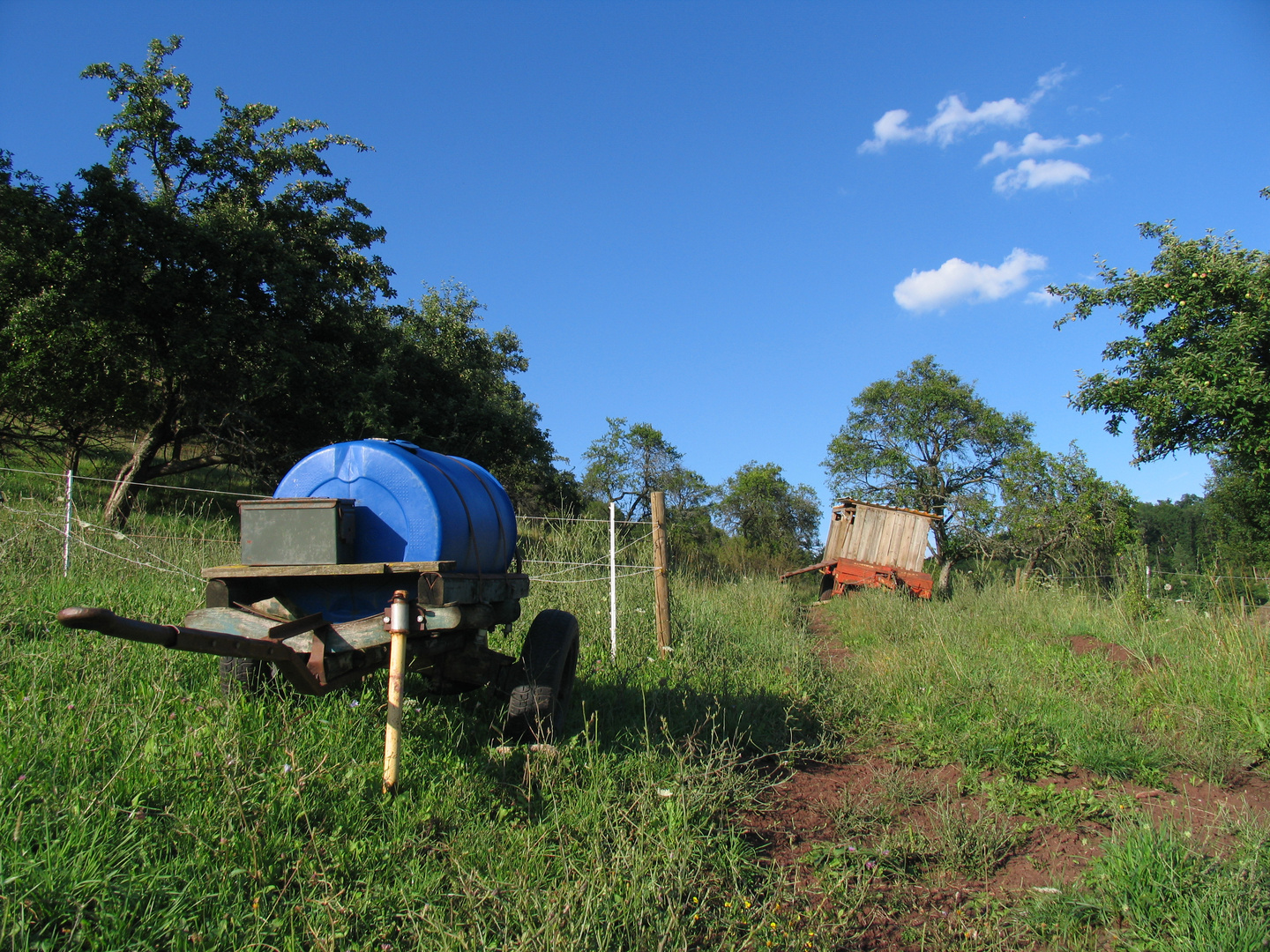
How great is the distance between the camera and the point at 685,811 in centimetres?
358

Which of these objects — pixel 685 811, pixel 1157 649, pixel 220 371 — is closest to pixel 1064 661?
pixel 1157 649

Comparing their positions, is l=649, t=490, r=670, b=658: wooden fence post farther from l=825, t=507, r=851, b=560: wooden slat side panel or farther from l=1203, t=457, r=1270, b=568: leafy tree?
l=825, t=507, r=851, b=560: wooden slat side panel

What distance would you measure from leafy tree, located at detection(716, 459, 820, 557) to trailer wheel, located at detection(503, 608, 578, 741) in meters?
29.3

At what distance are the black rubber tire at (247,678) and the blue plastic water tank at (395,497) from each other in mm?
952

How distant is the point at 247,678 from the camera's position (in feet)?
12.5

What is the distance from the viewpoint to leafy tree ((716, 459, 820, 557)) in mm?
33934

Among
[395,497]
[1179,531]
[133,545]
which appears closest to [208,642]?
[395,497]

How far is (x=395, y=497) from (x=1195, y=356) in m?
15.3

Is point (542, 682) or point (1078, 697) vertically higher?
point (542, 682)

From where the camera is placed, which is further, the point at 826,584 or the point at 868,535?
the point at 826,584

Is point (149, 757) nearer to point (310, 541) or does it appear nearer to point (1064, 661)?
point (310, 541)

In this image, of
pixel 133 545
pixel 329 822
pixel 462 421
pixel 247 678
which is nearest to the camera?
pixel 329 822

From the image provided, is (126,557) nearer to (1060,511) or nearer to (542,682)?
(542,682)

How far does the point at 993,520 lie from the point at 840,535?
768 centimetres
